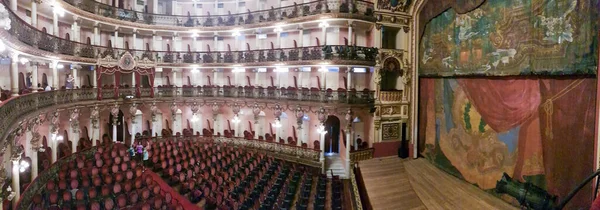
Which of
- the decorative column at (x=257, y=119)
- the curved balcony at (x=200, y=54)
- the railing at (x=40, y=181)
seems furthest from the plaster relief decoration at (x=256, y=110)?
the railing at (x=40, y=181)

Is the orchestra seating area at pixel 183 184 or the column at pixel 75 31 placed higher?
the column at pixel 75 31

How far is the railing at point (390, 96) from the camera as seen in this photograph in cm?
2220

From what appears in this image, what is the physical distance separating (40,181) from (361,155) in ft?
58.8

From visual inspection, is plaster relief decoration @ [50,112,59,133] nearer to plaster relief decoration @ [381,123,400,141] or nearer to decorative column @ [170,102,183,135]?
decorative column @ [170,102,183,135]

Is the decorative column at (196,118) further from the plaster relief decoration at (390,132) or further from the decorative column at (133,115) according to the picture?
the plaster relief decoration at (390,132)

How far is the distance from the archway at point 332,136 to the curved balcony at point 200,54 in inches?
208

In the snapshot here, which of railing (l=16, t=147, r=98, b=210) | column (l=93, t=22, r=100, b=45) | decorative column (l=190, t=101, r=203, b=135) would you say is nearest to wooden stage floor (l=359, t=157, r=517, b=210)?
railing (l=16, t=147, r=98, b=210)

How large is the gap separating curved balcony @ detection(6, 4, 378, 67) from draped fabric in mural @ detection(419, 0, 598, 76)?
487 centimetres

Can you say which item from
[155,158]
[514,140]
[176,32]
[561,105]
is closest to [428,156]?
[514,140]

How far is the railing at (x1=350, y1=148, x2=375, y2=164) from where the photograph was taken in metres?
Result: 21.2

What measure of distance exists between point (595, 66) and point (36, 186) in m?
22.7

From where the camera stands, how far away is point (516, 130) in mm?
14375

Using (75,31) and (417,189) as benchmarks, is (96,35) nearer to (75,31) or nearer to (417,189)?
(75,31)

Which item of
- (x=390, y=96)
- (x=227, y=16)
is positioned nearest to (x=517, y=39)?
(x=390, y=96)
